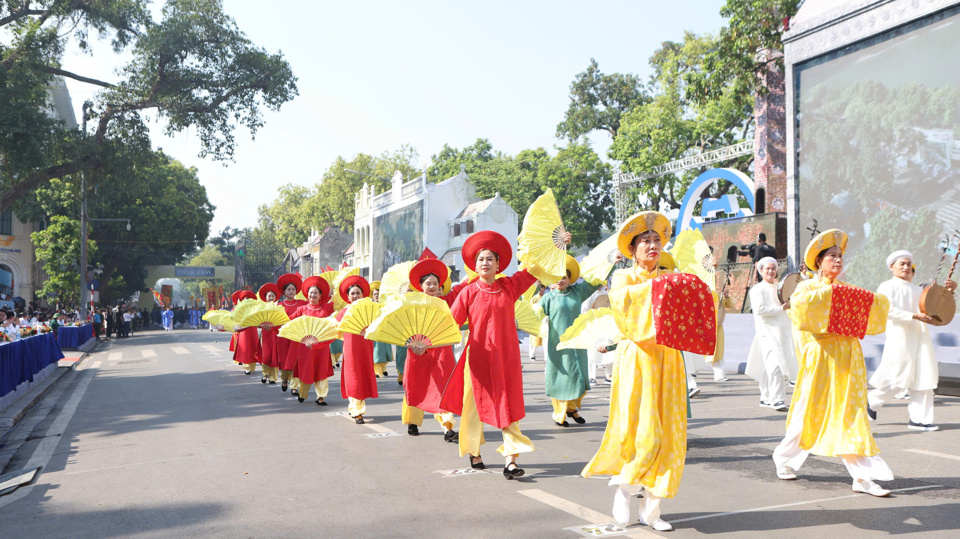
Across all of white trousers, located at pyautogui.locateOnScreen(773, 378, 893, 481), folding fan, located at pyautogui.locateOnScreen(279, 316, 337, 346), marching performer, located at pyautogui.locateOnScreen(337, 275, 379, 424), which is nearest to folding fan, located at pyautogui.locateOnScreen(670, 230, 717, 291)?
white trousers, located at pyautogui.locateOnScreen(773, 378, 893, 481)

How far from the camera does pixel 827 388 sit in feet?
17.6

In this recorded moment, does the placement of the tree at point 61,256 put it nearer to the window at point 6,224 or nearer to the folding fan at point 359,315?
the window at point 6,224

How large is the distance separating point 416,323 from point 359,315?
2.09m

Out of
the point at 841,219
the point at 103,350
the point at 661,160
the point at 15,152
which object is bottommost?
the point at 103,350

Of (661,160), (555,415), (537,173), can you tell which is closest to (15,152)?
(555,415)

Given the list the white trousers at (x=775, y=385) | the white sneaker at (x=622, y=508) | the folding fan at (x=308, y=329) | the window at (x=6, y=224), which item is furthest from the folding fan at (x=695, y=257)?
the window at (x=6, y=224)

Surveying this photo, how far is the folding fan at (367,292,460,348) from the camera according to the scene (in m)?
6.50

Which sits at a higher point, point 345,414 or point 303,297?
point 303,297

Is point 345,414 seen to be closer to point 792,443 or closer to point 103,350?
point 792,443

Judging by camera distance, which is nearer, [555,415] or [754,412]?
[555,415]

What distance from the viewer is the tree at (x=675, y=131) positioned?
36.2 metres

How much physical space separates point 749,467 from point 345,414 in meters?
5.26

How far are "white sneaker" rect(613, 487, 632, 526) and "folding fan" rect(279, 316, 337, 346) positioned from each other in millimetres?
6094

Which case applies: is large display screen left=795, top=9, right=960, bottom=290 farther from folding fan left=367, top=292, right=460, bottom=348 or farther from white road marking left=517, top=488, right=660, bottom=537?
white road marking left=517, top=488, right=660, bottom=537
